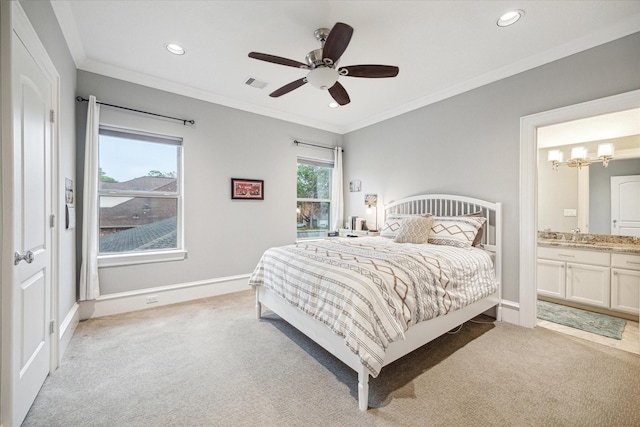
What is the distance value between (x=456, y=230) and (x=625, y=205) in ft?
7.82

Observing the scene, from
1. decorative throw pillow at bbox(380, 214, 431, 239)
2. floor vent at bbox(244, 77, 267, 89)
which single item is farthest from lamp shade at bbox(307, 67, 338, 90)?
decorative throw pillow at bbox(380, 214, 431, 239)

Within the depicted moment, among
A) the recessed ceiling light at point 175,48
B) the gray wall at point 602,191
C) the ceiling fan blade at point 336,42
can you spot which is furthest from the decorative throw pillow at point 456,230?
the recessed ceiling light at point 175,48

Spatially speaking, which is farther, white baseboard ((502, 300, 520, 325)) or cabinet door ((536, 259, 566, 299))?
cabinet door ((536, 259, 566, 299))

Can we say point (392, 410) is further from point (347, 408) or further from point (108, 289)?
point (108, 289)

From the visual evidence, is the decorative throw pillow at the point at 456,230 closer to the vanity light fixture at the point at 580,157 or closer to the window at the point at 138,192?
the vanity light fixture at the point at 580,157

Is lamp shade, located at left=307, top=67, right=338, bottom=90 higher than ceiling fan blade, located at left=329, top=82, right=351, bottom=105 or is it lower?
lower

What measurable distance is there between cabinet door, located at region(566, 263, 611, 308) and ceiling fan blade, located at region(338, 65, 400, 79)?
3308 millimetres

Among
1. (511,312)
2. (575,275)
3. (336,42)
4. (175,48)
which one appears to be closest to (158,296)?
(175,48)

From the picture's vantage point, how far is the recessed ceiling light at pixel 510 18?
216 centimetres

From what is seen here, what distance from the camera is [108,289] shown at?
10.2ft

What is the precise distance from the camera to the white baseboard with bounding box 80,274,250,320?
3.04 m

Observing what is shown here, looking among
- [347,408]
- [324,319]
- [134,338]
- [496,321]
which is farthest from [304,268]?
[496,321]

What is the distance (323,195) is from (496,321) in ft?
11.2

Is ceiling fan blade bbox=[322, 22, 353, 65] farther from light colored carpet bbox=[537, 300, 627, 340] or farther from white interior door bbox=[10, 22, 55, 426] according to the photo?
light colored carpet bbox=[537, 300, 627, 340]
